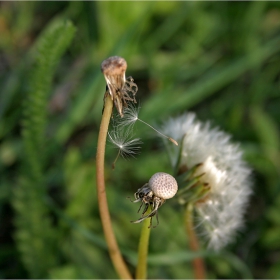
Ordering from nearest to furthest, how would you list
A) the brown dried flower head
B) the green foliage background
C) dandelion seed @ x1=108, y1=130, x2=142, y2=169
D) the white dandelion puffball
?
the brown dried flower head, dandelion seed @ x1=108, y1=130, x2=142, y2=169, the white dandelion puffball, the green foliage background

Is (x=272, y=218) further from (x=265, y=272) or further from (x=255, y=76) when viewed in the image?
(x=255, y=76)

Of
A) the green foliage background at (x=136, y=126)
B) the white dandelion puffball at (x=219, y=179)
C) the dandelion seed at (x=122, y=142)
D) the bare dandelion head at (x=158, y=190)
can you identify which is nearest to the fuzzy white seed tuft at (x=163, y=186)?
the bare dandelion head at (x=158, y=190)

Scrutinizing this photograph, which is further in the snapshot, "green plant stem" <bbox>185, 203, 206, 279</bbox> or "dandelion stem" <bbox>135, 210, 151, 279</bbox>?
"green plant stem" <bbox>185, 203, 206, 279</bbox>

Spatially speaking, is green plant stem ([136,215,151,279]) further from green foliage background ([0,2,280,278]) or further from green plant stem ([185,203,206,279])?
green foliage background ([0,2,280,278])

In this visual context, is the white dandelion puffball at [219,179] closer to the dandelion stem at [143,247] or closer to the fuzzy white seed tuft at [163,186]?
the dandelion stem at [143,247]

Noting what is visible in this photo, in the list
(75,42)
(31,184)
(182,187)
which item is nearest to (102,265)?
(31,184)

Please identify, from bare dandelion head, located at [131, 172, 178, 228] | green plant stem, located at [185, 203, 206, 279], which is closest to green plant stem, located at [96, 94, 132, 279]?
bare dandelion head, located at [131, 172, 178, 228]
